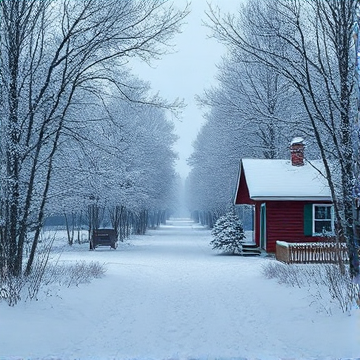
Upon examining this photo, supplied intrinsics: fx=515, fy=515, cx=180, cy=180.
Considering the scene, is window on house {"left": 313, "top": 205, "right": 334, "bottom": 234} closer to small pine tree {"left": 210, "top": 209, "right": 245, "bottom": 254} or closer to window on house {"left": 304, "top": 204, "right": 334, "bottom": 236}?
window on house {"left": 304, "top": 204, "right": 334, "bottom": 236}

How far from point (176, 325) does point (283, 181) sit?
53.8ft

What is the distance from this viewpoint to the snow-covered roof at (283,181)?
77.6 ft

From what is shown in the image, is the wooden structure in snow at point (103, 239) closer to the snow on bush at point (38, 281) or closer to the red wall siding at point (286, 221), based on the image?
the red wall siding at point (286, 221)

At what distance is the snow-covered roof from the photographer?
23641 millimetres

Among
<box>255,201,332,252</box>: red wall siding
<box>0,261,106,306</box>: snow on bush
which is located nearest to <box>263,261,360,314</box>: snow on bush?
<box>0,261,106,306</box>: snow on bush

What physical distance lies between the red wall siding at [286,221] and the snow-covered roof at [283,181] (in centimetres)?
76

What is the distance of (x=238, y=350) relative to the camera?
295 inches

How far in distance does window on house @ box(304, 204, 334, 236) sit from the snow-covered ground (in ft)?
36.9

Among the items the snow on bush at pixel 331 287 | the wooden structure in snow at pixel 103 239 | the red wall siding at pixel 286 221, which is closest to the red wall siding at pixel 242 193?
the red wall siding at pixel 286 221

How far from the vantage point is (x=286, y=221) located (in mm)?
24453

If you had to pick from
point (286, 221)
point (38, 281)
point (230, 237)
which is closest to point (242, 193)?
point (230, 237)

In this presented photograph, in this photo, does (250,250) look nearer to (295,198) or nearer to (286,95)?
(295,198)

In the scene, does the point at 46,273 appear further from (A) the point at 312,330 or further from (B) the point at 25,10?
(A) the point at 312,330

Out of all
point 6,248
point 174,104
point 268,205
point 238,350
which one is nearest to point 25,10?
point 174,104
